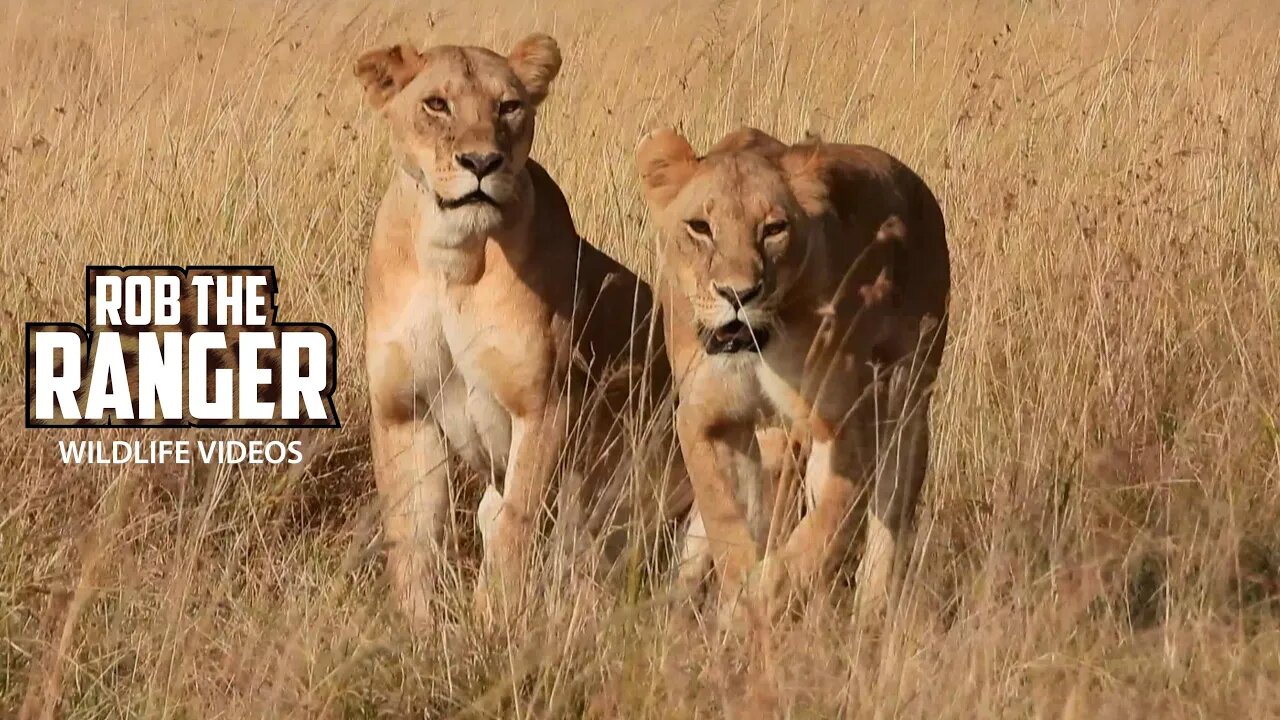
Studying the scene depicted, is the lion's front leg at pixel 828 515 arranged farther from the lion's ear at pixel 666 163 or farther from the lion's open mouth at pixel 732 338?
the lion's ear at pixel 666 163

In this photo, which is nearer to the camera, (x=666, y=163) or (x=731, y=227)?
(x=731, y=227)

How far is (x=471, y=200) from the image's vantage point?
187 inches

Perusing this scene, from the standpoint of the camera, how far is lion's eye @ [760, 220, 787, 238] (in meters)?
4.20

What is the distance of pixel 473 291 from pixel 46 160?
2.79 m

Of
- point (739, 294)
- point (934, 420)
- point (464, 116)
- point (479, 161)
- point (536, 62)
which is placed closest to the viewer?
point (739, 294)

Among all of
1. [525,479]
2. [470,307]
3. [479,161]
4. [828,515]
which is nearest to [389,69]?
[479,161]

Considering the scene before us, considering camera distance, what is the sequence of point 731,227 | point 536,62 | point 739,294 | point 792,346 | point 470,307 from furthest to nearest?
point 536,62 < point 470,307 < point 792,346 < point 731,227 < point 739,294

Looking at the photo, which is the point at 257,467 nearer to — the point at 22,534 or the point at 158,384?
the point at 158,384

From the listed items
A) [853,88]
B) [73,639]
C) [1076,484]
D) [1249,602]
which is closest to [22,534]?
[73,639]

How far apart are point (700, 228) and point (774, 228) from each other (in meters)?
0.15

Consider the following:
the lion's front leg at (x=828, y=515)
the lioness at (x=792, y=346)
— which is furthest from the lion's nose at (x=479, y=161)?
the lion's front leg at (x=828, y=515)

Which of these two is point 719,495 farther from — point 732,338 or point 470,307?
point 470,307

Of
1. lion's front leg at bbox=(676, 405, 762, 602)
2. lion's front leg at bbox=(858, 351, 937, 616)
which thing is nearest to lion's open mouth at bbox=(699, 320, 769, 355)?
lion's front leg at bbox=(676, 405, 762, 602)

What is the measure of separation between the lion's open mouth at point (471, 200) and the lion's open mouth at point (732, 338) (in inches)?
31.5
